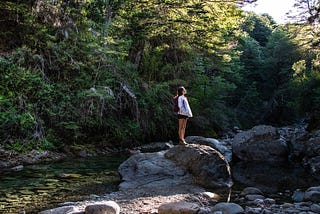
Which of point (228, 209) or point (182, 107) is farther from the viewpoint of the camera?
point (182, 107)

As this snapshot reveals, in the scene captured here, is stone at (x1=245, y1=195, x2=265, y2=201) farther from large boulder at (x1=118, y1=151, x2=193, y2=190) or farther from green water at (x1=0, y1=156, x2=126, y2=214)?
green water at (x1=0, y1=156, x2=126, y2=214)

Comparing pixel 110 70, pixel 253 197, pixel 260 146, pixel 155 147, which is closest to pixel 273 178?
pixel 253 197

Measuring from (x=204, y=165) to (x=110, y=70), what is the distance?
24.9ft

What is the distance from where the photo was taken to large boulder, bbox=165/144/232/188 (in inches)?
352

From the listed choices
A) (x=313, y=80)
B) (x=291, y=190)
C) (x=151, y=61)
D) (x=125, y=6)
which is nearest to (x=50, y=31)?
(x=125, y=6)

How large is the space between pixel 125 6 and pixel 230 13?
5.28 metres

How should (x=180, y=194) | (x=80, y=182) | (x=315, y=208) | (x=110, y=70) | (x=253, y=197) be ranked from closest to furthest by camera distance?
1. (x=315, y=208)
2. (x=253, y=197)
3. (x=180, y=194)
4. (x=80, y=182)
5. (x=110, y=70)

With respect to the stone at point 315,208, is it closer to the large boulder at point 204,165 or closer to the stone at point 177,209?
the stone at point 177,209

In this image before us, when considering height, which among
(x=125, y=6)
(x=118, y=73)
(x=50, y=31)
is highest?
(x=125, y=6)

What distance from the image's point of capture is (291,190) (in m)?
8.85

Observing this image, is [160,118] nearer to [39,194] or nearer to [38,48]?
[38,48]

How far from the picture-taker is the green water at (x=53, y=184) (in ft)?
21.9

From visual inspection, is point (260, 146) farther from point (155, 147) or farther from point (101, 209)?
point (101, 209)

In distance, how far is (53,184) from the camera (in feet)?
26.9
